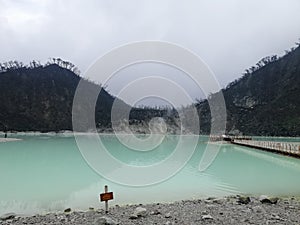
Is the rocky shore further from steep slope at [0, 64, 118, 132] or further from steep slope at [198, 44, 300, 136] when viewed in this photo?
steep slope at [0, 64, 118, 132]

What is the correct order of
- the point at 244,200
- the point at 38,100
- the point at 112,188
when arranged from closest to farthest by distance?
the point at 244,200 → the point at 112,188 → the point at 38,100

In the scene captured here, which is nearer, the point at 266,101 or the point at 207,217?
the point at 207,217

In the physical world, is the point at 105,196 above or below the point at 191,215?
above

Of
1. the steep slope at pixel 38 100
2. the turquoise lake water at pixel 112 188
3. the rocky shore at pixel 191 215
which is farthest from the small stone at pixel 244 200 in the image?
the steep slope at pixel 38 100

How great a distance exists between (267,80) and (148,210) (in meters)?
93.4

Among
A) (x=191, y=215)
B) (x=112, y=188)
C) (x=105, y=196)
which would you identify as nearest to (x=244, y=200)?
(x=191, y=215)

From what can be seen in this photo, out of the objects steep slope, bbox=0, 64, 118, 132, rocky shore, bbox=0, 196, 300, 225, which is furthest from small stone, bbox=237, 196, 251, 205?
steep slope, bbox=0, 64, 118, 132

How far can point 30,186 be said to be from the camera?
41.4 feet

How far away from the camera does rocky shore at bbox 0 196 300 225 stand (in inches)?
261

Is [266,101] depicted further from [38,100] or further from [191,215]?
[191,215]

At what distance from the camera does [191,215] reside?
23.5 ft

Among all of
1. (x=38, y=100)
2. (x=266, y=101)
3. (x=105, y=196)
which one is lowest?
(x=105, y=196)

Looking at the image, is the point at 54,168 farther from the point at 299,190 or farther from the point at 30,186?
the point at 299,190

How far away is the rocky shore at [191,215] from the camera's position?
6.64m
